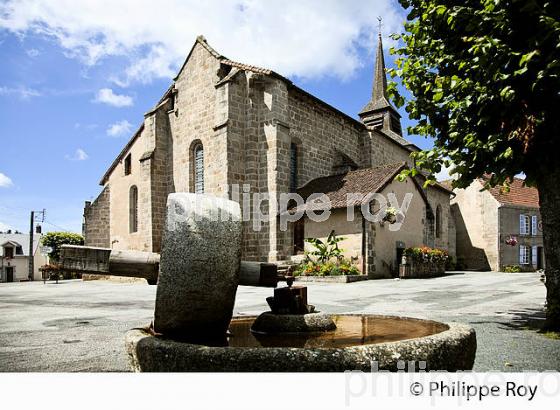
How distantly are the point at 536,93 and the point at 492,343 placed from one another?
309 centimetres

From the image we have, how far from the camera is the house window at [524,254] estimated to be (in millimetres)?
30372

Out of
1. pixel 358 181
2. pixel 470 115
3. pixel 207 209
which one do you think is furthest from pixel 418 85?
pixel 358 181

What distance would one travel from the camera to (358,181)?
803 inches

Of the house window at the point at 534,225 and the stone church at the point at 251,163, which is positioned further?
the house window at the point at 534,225

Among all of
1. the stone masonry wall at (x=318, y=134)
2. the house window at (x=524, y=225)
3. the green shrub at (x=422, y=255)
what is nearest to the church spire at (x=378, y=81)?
the stone masonry wall at (x=318, y=134)

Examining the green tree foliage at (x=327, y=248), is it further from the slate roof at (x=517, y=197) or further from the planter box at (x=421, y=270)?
the slate roof at (x=517, y=197)

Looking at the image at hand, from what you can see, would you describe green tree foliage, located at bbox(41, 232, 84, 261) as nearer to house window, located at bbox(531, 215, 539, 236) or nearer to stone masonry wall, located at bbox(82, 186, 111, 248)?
→ stone masonry wall, located at bbox(82, 186, 111, 248)

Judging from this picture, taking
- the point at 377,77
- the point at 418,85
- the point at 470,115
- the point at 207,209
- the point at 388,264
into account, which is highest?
the point at 377,77

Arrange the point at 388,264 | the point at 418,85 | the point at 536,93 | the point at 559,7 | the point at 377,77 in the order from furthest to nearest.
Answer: the point at 377,77, the point at 388,264, the point at 418,85, the point at 536,93, the point at 559,7

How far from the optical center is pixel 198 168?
22984 mm

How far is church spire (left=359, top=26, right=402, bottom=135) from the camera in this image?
35.9 metres

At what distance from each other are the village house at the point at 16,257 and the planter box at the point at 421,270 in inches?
1369

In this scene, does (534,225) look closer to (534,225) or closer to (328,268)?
(534,225)

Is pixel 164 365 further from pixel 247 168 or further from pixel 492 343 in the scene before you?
pixel 247 168
